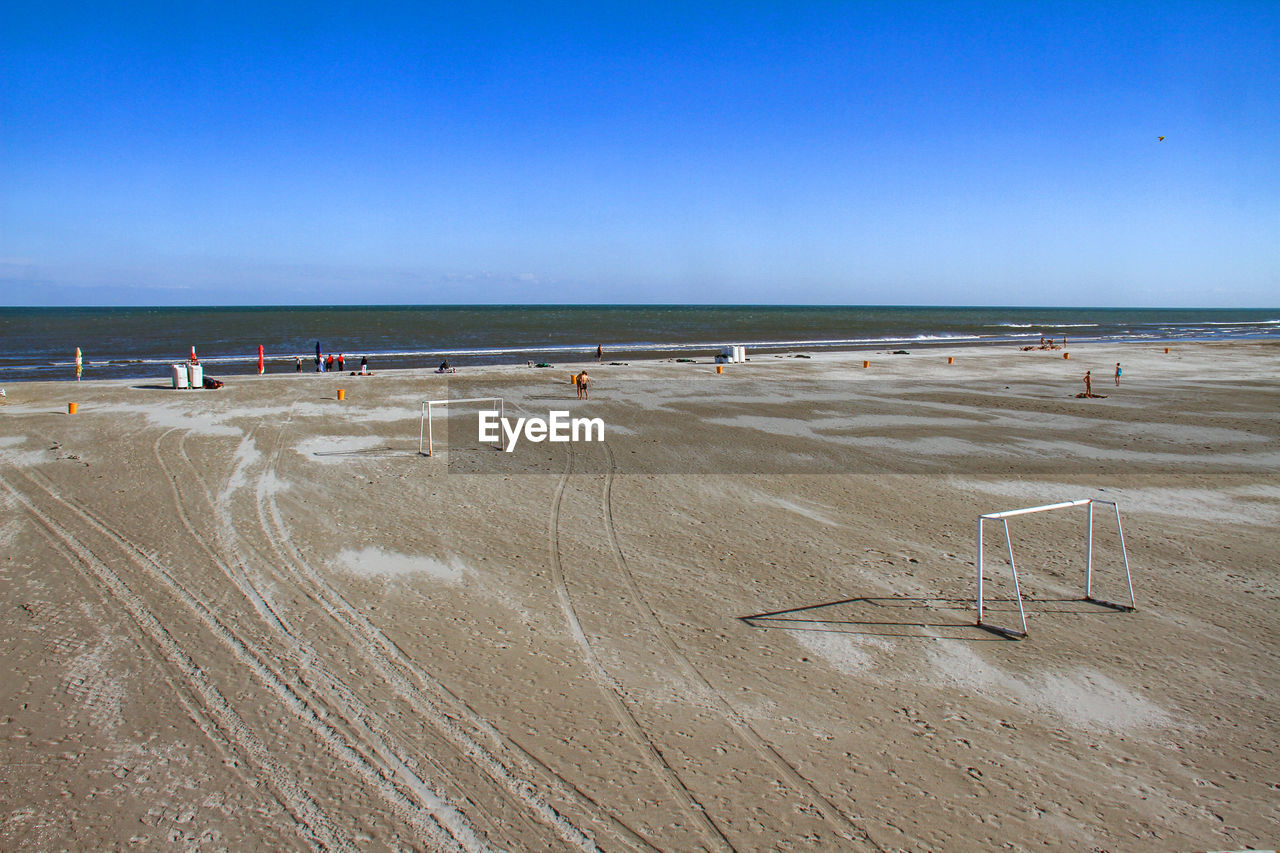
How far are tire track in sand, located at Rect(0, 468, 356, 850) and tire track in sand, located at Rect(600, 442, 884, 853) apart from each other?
340 cm

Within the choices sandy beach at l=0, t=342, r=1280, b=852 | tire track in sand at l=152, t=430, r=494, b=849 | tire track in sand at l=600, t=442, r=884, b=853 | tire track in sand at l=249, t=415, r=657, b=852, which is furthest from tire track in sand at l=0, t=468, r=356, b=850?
tire track in sand at l=600, t=442, r=884, b=853

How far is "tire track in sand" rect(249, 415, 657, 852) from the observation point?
5640mm

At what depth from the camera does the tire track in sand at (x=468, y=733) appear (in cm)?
564

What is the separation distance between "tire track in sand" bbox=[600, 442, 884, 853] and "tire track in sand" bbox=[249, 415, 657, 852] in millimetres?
1440

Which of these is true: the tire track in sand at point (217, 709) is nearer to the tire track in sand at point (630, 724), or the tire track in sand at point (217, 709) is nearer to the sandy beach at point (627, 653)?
the sandy beach at point (627, 653)

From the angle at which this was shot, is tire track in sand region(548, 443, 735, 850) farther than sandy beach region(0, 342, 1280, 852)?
No

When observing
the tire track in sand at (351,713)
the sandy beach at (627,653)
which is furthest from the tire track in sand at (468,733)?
the tire track in sand at (351,713)

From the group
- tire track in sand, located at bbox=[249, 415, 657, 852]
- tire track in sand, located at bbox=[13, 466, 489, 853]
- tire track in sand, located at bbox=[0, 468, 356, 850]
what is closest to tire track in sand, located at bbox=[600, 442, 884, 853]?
tire track in sand, located at bbox=[249, 415, 657, 852]

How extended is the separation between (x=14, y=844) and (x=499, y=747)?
3.49 m

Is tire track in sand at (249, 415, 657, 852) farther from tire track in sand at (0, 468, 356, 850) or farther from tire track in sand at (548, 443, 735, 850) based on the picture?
tire track in sand at (0, 468, 356, 850)

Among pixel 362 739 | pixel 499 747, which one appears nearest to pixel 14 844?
pixel 362 739

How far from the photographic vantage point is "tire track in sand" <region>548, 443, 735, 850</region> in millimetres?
5594

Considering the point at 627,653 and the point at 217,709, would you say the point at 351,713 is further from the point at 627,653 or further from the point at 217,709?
the point at 627,653

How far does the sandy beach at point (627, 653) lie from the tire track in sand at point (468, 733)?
0.03 m
